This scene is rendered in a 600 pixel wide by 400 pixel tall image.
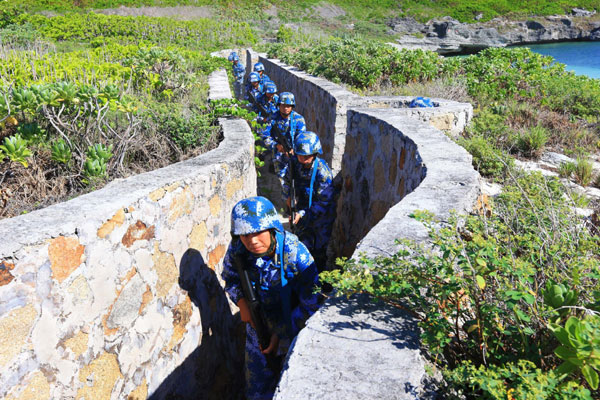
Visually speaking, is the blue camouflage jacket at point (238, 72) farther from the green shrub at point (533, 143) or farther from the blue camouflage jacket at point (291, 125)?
the green shrub at point (533, 143)

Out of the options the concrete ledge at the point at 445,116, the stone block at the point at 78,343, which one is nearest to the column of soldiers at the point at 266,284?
the stone block at the point at 78,343

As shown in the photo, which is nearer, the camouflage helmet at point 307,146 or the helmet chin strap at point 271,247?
the helmet chin strap at point 271,247

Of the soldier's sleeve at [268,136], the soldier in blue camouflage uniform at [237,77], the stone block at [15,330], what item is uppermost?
the stone block at [15,330]

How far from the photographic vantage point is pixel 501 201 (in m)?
2.45

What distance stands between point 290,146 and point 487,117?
2.47 metres

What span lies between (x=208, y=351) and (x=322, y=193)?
190 cm

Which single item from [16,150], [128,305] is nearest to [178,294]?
[128,305]

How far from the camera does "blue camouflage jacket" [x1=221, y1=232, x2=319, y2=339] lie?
98.2 inches

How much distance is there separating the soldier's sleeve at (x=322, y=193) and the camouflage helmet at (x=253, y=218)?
193 cm

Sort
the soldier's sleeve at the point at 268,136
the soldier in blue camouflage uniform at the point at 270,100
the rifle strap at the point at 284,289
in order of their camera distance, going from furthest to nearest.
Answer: the soldier in blue camouflage uniform at the point at 270,100
the soldier's sleeve at the point at 268,136
the rifle strap at the point at 284,289

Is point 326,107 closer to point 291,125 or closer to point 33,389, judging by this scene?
point 291,125

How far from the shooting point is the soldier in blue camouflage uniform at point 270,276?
93.2 inches

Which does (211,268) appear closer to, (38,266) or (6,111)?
(38,266)

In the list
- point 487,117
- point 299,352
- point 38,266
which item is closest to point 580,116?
point 487,117
